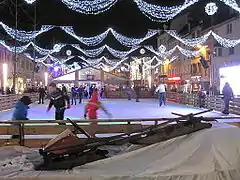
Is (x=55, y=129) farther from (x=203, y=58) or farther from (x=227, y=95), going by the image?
(x=203, y=58)

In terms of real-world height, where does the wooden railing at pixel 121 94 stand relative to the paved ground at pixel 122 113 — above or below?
above

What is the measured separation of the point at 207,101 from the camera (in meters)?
24.4

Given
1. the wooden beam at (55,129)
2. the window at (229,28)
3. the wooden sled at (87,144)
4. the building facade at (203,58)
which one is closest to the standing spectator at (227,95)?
the building facade at (203,58)

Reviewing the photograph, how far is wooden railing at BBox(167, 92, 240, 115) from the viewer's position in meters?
19.4

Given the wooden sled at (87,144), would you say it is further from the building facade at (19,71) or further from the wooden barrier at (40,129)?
the building facade at (19,71)

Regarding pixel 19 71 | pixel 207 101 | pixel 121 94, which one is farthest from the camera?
pixel 121 94

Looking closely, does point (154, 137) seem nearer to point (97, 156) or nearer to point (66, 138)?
point (97, 156)

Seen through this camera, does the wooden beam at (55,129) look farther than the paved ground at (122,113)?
No

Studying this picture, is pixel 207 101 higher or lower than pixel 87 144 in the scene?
higher

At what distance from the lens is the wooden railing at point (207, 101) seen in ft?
63.8

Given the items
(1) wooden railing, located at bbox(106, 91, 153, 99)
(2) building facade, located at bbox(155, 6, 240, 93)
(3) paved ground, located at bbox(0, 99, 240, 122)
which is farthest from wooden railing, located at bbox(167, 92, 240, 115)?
(1) wooden railing, located at bbox(106, 91, 153, 99)

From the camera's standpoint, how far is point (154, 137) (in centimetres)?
566

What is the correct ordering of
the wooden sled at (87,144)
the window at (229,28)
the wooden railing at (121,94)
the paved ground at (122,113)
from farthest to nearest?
1. the wooden railing at (121,94)
2. the window at (229,28)
3. the paved ground at (122,113)
4. the wooden sled at (87,144)

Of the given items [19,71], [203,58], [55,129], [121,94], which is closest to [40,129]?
[55,129]
